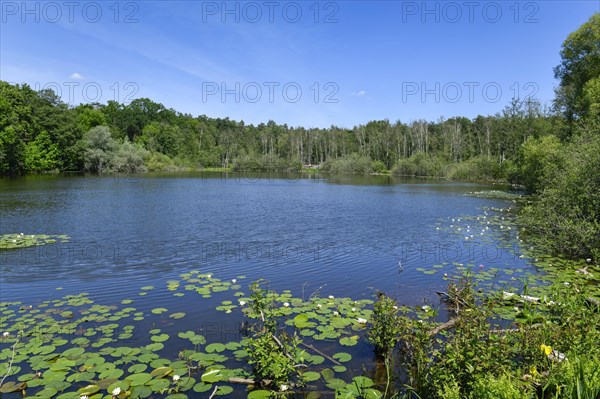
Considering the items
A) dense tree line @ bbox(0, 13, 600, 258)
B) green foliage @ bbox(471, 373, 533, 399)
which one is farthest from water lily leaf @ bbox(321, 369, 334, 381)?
dense tree line @ bbox(0, 13, 600, 258)

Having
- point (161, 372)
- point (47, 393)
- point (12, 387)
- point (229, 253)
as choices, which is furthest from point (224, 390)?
point (229, 253)

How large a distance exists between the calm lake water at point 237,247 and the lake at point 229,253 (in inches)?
1.8

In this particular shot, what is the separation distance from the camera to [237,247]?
57.5ft

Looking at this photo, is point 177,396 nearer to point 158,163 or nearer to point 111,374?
point 111,374

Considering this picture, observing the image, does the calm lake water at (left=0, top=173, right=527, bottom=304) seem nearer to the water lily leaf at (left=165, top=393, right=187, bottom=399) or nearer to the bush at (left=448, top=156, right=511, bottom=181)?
the water lily leaf at (left=165, top=393, right=187, bottom=399)

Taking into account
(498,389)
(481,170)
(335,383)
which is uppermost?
(481,170)

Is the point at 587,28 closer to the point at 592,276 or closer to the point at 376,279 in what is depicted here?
the point at 592,276

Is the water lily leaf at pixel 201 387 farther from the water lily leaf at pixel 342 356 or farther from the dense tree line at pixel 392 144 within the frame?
the dense tree line at pixel 392 144

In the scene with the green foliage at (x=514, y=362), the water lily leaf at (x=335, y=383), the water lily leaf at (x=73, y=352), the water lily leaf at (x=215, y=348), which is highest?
the green foliage at (x=514, y=362)

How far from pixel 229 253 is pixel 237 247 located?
120cm

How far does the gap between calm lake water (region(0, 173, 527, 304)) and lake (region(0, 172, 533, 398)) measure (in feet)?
0.15

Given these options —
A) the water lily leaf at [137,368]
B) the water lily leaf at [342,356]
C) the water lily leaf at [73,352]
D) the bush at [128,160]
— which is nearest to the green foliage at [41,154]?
the bush at [128,160]

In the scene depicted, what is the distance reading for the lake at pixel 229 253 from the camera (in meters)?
11.0

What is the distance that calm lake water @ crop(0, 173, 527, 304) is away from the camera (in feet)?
40.8
